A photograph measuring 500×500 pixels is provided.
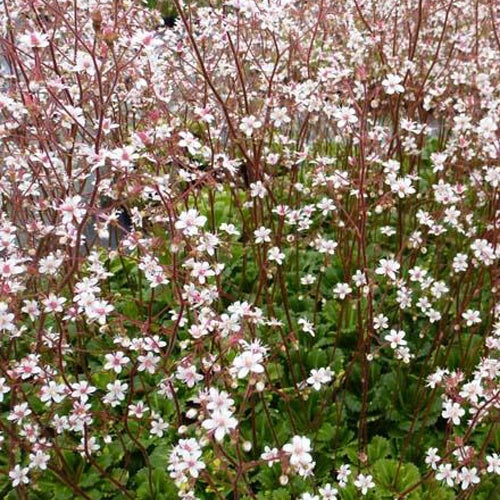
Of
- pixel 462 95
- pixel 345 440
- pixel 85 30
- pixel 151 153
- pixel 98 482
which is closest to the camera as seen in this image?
pixel 151 153

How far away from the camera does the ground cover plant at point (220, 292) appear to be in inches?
77.4

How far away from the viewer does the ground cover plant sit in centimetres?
197

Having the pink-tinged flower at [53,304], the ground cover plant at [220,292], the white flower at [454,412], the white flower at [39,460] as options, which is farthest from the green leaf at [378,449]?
the pink-tinged flower at [53,304]

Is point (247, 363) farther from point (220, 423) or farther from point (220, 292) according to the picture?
point (220, 292)

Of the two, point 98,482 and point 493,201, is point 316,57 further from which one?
point 98,482

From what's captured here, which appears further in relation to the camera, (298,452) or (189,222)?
(189,222)

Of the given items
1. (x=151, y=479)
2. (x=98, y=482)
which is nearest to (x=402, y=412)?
(x=151, y=479)

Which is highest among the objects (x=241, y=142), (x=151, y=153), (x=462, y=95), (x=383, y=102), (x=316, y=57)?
(x=316, y=57)

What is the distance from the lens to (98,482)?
2742 millimetres

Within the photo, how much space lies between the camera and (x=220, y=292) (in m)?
2.42

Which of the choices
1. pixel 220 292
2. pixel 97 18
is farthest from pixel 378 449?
pixel 97 18

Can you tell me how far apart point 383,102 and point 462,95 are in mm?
832

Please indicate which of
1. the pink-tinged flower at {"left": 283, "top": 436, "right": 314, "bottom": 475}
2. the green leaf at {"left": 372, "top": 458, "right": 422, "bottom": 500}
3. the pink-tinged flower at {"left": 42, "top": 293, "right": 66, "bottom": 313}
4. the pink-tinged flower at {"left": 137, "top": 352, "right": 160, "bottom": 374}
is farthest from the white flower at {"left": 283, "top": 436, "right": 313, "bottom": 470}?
the green leaf at {"left": 372, "top": 458, "right": 422, "bottom": 500}

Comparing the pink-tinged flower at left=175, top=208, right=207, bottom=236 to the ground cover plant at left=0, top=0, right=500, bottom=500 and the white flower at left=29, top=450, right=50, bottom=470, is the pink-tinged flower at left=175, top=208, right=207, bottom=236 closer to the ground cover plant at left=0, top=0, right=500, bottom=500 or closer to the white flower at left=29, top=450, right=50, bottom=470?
the ground cover plant at left=0, top=0, right=500, bottom=500
